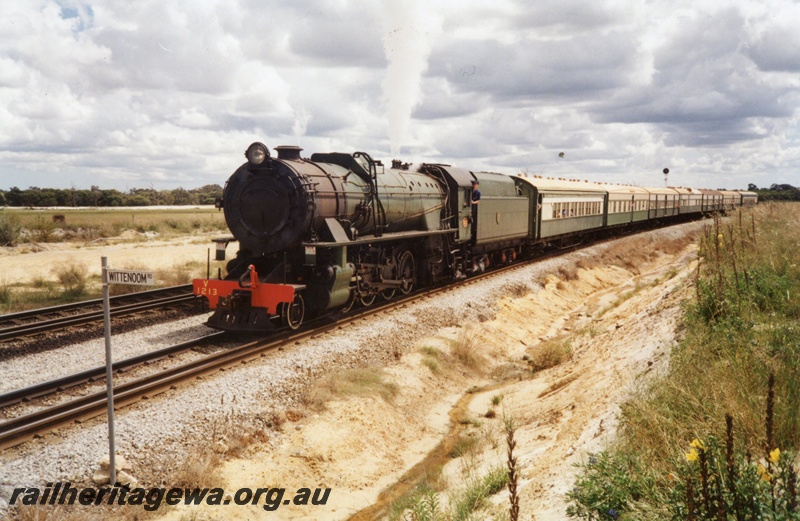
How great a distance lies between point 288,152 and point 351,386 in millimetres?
5577

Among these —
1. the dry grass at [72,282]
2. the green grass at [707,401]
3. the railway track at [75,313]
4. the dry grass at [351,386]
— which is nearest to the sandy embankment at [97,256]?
the dry grass at [72,282]

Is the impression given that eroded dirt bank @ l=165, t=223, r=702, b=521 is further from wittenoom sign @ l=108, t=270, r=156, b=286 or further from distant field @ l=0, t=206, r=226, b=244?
distant field @ l=0, t=206, r=226, b=244

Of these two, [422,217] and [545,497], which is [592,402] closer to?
[545,497]

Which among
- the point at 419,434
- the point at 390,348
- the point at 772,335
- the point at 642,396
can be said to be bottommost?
the point at 419,434

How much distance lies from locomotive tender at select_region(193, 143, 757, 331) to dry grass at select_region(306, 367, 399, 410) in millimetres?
2209

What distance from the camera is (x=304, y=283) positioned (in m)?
12.3

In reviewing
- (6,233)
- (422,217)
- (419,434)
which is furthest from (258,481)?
(6,233)

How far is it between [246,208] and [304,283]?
6.64 ft

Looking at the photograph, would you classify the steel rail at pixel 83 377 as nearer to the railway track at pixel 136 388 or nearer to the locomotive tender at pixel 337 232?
the railway track at pixel 136 388

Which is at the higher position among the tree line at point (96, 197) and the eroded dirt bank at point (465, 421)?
the tree line at point (96, 197)

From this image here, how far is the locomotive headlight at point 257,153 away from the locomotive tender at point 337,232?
0.02 metres

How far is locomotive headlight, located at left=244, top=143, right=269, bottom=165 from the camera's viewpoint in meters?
11.9

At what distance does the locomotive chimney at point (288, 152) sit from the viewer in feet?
40.9

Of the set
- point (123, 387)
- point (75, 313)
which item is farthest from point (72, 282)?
point (123, 387)
